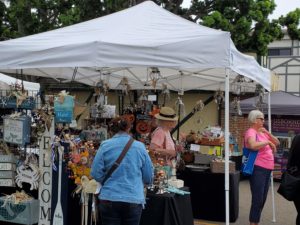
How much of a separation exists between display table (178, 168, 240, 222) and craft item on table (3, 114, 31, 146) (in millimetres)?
2503

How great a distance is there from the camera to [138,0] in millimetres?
11961

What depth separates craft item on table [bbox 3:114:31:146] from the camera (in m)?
4.93

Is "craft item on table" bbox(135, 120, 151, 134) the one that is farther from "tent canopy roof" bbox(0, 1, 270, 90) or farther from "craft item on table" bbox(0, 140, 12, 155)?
"craft item on table" bbox(0, 140, 12, 155)

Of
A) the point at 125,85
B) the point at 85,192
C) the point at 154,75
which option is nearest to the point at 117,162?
the point at 85,192

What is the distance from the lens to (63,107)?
4875 millimetres

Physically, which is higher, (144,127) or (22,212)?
(144,127)

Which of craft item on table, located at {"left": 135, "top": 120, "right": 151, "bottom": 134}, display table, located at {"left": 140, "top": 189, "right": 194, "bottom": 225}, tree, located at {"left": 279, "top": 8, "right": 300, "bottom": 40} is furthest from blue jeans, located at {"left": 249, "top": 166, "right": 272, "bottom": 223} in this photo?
tree, located at {"left": 279, "top": 8, "right": 300, "bottom": 40}

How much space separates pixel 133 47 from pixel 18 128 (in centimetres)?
153

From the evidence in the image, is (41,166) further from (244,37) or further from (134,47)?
(244,37)

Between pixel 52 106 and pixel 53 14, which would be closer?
pixel 52 106

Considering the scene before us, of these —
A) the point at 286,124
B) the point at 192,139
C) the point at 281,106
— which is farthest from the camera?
the point at 286,124

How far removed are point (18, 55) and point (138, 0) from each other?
757cm

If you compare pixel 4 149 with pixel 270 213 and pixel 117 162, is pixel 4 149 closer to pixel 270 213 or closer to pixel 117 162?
→ pixel 117 162

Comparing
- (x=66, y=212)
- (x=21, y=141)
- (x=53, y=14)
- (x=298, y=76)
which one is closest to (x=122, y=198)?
(x=66, y=212)
